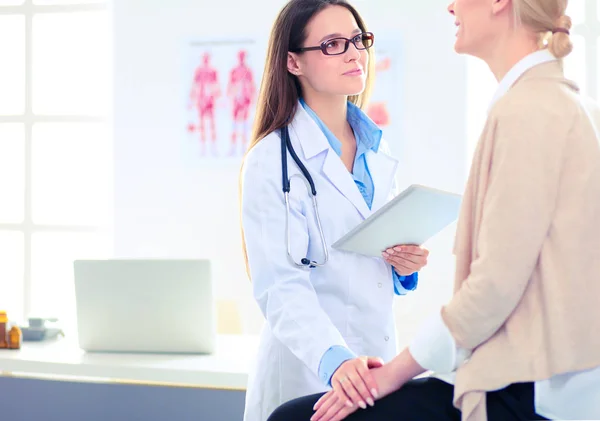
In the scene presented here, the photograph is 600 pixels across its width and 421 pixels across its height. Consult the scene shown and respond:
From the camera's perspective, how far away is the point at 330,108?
1974mm

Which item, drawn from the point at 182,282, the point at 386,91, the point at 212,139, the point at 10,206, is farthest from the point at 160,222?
the point at 182,282

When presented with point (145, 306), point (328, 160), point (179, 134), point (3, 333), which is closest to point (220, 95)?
point (179, 134)

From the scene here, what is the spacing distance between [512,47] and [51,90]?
171 inches

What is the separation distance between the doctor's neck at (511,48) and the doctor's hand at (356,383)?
557 millimetres

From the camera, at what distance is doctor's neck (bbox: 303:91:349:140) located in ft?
6.46

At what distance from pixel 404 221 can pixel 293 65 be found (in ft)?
1.74

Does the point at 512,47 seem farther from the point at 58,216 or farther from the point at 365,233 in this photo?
the point at 58,216

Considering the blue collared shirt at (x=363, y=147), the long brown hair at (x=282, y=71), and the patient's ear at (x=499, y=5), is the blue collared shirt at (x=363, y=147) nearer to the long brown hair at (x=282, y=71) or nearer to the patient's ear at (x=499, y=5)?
the long brown hair at (x=282, y=71)

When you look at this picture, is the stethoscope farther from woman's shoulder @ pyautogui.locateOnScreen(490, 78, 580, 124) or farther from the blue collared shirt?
woman's shoulder @ pyautogui.locateOnScreen(490, 78, 580, 124)

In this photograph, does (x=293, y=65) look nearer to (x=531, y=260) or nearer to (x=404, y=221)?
(x=404, y=221)

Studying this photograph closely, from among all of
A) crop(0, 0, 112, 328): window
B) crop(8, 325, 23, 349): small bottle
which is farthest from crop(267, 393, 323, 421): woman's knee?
crop(0, 0, 112, 328): window

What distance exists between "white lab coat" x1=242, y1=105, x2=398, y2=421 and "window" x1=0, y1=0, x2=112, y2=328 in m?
3.37

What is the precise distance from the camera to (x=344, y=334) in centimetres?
181

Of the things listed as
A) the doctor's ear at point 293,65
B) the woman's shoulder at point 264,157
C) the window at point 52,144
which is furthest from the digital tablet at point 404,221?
→ the window at point 52,144
